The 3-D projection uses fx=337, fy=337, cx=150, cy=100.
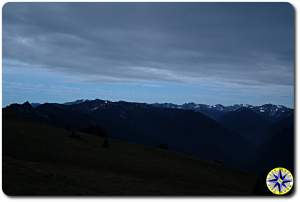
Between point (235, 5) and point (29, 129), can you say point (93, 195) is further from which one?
point (29, 129)

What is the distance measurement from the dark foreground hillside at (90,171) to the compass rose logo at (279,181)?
149 cm

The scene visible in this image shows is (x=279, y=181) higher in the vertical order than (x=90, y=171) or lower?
lower

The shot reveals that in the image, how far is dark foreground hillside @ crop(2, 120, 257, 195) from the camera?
1280 centimetres

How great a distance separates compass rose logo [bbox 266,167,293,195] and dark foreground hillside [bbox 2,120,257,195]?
1488 mm

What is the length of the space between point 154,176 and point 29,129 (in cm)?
1351

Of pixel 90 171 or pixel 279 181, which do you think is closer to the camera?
pixel 279 181

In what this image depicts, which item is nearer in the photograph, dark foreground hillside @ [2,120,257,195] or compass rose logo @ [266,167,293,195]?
compass rose logo @ [266,167,293,195]

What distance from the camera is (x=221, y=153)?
199125 millimetres

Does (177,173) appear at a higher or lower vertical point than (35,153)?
lower

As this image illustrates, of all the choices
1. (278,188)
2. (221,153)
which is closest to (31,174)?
(278,188)

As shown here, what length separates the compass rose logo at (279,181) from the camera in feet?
37.8

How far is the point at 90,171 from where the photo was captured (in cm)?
1794

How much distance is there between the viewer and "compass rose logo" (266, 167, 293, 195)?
453 inches

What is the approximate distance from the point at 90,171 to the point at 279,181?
9.96 metres
